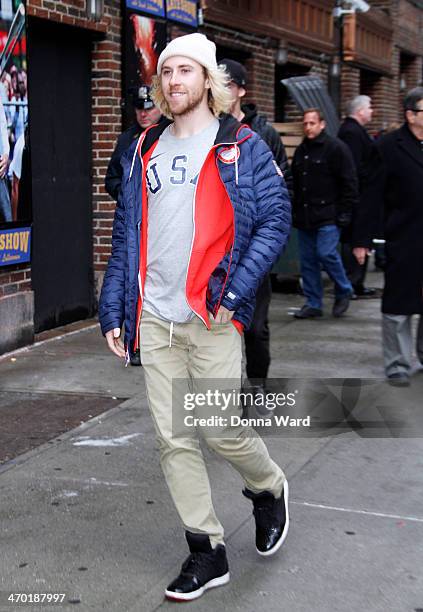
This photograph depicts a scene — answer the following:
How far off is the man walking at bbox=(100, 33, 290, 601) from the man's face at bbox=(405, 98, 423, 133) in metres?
3.08

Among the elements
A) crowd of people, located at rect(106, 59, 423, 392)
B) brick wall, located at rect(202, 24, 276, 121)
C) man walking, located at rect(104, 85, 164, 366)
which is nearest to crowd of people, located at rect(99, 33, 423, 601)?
crowd of people, located at rect(106, 59, 423, 392)

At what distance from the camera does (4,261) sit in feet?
25.8

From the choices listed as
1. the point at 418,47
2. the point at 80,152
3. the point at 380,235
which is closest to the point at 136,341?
A: the point at 380,235

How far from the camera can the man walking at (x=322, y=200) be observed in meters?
9.62

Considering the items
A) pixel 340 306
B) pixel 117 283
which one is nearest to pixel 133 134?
pixel 340 306

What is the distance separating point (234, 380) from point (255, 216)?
2.02 ft

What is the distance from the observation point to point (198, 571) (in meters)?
3.80

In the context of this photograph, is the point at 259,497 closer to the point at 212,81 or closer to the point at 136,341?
the point at 136,341

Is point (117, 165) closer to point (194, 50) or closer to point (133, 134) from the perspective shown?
point (133, 134)

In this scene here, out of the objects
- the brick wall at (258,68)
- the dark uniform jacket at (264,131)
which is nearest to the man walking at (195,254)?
the dark uniform jacket at (264,131)

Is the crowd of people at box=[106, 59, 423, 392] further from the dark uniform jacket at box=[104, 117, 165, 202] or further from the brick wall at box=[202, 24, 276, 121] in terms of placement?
the brick wall at box=[202, 24, 276, 121]

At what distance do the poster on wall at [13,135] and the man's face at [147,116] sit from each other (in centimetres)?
97

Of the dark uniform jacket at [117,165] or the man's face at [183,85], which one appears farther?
the dark uniform jacket at [117,165]

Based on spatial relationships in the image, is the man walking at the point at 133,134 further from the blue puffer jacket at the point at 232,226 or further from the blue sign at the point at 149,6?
the blue puffer jacket at the point at 232,226
